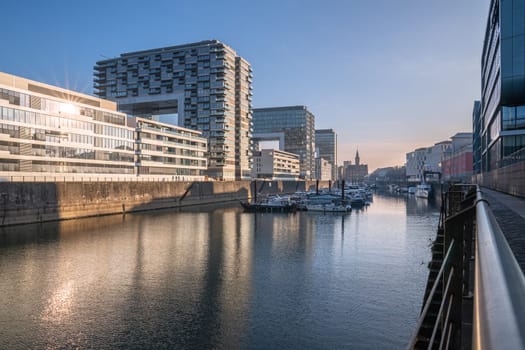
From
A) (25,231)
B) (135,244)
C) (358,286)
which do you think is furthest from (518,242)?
(25,231)

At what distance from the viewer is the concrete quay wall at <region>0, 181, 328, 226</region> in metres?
57.3

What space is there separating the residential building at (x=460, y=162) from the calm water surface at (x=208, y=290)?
8290 centimetres

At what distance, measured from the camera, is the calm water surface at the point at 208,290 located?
19.5 m

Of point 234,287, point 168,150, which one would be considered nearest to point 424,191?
point 168,150

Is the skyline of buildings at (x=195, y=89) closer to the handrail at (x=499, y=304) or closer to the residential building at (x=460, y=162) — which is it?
the residential building at (x=460, y=162)

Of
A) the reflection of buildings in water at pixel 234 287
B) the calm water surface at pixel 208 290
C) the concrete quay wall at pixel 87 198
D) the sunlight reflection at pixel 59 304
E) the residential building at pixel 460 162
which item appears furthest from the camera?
the residential building at pixel 460 162

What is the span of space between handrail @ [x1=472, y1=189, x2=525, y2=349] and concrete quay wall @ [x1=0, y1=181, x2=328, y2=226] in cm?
6542

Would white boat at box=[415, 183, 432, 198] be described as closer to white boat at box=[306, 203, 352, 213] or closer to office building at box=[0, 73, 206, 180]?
white boat at box=[306, 203, 352, 213]

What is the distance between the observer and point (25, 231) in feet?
170

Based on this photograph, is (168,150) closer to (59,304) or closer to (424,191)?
(424,191)

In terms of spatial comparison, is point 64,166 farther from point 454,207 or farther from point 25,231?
point 454,207

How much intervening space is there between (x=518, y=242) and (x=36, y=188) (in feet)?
220

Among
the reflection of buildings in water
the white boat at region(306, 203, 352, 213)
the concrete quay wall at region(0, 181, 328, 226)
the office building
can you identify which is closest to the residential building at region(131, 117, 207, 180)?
the office building

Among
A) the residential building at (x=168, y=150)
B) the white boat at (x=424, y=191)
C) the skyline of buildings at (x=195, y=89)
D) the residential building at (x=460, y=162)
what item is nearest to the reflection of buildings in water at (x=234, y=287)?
the residential building at (x=168, y=150)
